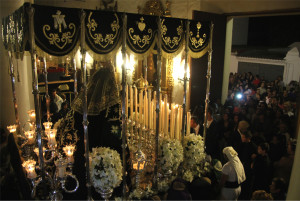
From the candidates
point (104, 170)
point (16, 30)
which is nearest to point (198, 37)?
point (104, 170)

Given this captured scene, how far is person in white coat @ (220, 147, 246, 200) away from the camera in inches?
140

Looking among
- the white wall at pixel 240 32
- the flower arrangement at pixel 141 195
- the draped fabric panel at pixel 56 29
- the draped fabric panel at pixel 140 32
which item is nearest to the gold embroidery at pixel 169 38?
the draped fabric panel at pixel 140 32

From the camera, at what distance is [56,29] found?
285cm

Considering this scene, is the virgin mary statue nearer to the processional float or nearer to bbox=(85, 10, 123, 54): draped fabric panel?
the processional float

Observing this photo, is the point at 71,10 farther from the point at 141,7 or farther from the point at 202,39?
the point at 141,7

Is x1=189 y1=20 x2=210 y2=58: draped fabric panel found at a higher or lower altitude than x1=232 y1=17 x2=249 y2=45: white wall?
lower

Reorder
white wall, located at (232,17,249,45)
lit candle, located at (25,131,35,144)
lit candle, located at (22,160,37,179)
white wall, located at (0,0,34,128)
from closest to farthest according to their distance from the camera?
1. lit candle, located at (22,160,37,179)
2. lit candle, located at (25,131,35,144)
3. white wall, located at (0,0,34,128)
4. white wall, located at (232,17,249,45)

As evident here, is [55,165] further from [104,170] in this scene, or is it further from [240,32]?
[240,32]

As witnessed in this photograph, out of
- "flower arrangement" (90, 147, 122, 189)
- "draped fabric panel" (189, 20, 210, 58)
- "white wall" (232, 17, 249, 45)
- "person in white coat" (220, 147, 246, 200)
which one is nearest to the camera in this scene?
"flower arrangement" (90, 147, 122, 189)

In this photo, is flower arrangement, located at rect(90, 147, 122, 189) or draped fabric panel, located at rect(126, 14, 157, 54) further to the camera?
draped fabric panel, located at rect(126, 14, 157, 54)

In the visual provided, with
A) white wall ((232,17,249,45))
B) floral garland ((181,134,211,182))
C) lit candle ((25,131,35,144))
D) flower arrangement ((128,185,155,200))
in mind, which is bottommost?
flower arrangement ((128,185,155,200))

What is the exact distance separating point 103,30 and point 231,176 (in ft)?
8.61

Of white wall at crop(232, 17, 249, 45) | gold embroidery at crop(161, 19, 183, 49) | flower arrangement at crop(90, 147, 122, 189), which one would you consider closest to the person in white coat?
flower arrangement at crop(90, 147, 122, 189)

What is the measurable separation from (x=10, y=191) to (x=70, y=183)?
0.81 meters
